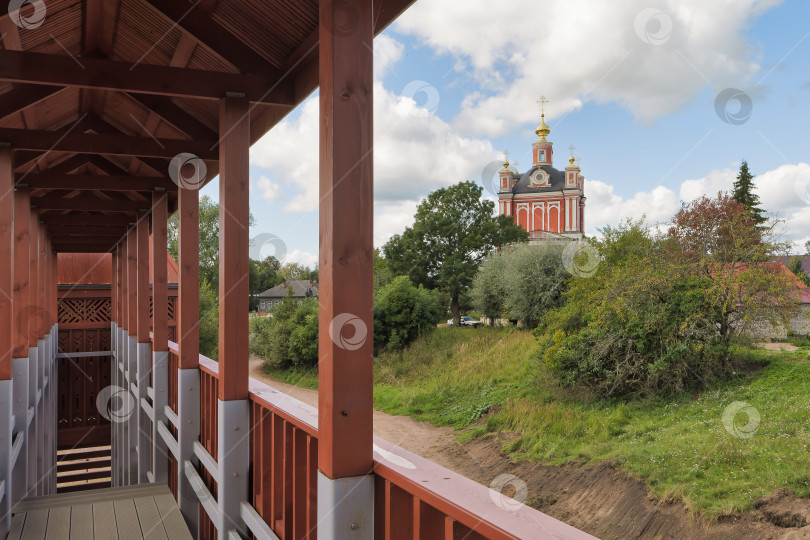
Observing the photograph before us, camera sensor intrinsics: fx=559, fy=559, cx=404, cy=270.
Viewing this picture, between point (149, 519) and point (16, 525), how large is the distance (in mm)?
837

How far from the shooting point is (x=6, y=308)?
12.9 feet

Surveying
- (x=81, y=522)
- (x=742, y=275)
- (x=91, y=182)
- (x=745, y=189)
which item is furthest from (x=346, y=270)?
(x=745, y=189)

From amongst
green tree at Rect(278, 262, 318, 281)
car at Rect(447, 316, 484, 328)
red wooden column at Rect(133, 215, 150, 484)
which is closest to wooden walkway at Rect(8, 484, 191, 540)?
red wooden column at Rect(133, 215, 150, 484)

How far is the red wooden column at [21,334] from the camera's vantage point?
4.53 m

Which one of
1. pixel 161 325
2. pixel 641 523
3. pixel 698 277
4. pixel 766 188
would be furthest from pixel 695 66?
pixel 161 325

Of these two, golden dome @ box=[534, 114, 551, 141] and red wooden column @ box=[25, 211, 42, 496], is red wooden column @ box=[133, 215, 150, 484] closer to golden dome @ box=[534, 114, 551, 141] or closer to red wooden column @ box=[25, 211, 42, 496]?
red wooden column @ box=[25, 211, 42, 496]

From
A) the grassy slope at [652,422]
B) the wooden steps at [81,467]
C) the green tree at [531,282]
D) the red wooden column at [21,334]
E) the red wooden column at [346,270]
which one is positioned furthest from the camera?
the green tree at [531,282]

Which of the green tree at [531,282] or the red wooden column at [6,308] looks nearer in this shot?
the red wooden column at [6,308]

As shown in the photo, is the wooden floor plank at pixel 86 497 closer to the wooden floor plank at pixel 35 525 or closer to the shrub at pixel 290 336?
the wooden floor plank at pixel 35 525

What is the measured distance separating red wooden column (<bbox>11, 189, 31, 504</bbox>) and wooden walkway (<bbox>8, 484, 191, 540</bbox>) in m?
0.42

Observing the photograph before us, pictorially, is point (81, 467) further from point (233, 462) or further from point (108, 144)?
point (233, 462)

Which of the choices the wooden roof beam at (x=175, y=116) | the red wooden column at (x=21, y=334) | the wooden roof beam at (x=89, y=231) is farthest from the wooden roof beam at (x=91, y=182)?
the wooden roof beam at (x=89, y=231)

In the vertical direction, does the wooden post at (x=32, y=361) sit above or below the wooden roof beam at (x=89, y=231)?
below

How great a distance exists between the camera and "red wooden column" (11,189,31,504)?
4527mm
